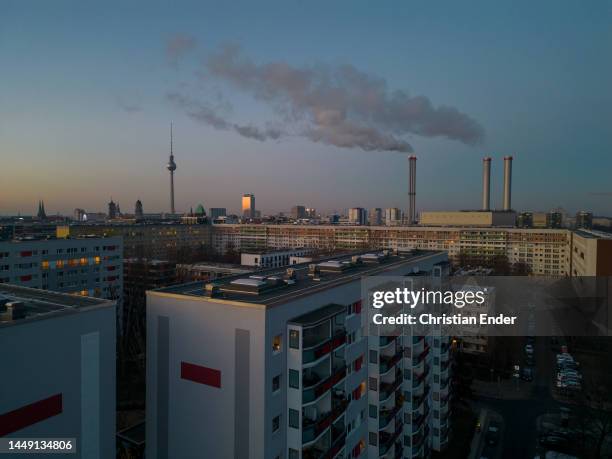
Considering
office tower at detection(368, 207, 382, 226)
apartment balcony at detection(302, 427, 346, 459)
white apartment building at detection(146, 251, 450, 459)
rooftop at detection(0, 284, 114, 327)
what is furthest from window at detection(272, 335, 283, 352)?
office tower at detection(368, 207, 382, 226)

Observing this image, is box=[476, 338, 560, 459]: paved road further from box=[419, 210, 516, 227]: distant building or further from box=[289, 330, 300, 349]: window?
box=[419, 210, 516, 227]: distant building

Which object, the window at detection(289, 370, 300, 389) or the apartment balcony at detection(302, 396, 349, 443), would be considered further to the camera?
the apartment balcony at detection(302, 396, 349, 443)

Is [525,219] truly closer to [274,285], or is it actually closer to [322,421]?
[274,285]

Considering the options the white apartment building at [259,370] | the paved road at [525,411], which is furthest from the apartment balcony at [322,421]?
the paved road at [525,411]

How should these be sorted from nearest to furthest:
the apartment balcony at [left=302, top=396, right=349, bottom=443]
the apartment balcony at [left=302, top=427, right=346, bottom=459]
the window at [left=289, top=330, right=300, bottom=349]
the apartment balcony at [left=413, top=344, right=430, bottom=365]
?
the window at [left=289, top=330, right=300, bottom=349] → the apartment balcony at [left=302, top=396, right=349, bottom=443] → the apartment balcony at [left=302, top=427, right=346, bottom=459] → the apartment balcony at [left=413, top=344, right=430, bottom=365]

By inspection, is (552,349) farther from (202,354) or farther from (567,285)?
(202,354)

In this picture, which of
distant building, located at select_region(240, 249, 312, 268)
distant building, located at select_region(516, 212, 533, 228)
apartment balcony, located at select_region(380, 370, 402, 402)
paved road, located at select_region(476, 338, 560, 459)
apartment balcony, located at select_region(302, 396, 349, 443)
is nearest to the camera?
apartment balcony, located at select_region(302, 396, 349, 443)

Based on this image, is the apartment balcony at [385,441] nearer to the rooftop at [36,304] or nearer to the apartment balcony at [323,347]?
the apartment balcony at [323,347]
